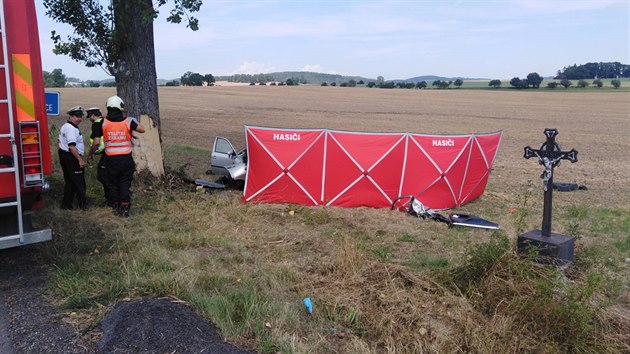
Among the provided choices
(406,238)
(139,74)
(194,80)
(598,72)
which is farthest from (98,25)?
(598,72)

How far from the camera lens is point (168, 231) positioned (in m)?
7.16

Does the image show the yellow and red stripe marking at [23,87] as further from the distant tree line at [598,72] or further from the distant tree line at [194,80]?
the distant tree line at [598,72]

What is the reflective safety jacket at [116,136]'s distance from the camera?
7.70 m

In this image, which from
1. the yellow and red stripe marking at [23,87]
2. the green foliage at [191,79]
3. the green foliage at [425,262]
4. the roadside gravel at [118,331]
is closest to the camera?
the roadside gravel at [118,331]

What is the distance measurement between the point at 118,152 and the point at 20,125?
2.65 metres

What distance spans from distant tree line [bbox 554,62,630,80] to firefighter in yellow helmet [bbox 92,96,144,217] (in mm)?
96656

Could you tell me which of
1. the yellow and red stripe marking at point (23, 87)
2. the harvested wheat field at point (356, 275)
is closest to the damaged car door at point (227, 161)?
the harvested wheat field at point (356, 275)

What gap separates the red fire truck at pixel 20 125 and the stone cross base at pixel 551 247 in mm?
4921

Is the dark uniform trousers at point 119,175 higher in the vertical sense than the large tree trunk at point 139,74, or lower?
lower

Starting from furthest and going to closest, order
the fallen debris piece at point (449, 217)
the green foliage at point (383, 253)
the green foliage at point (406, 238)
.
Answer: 1. the fallen debris piece at point (449, 217)
2. the green foliage at point (406, 238)
3. the green foliage at point (383, 253)

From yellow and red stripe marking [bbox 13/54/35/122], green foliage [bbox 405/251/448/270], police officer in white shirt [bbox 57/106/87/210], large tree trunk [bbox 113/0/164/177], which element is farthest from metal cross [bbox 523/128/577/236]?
large tree trunk [bbox 113/0/164/177]

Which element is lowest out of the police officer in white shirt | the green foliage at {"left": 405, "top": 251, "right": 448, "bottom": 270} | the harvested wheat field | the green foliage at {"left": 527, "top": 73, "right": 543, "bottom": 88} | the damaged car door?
the green foliage at {"left": 405, "top": 251, "right": 448, "bottom": 270}

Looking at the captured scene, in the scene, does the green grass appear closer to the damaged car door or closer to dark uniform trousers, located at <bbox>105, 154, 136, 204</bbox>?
dark uniform trousers, located at <bbox>105, 154, 136, 204</bbox>

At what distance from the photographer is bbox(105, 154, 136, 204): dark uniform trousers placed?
7.76 metres
